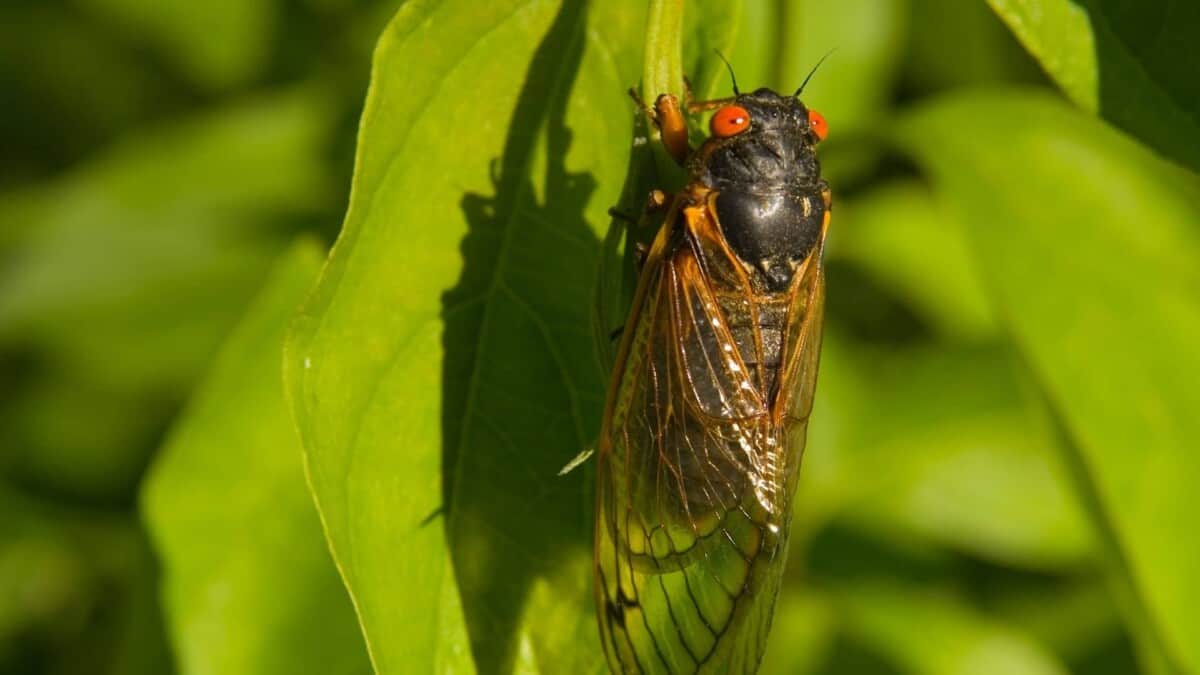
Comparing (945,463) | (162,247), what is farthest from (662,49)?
(162,247)

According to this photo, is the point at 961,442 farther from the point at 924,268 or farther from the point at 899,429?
the point at 924,268

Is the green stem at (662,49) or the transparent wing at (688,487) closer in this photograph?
the green stem at (662,49)

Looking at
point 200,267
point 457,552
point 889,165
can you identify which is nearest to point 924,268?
point 889,165

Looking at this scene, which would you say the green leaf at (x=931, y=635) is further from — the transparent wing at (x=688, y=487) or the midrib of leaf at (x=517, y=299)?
the midrib of leaf at (x=517, y=299)

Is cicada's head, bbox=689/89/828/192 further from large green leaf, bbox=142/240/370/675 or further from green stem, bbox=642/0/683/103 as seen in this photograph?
large green leaf, bbox=142/240/370/675

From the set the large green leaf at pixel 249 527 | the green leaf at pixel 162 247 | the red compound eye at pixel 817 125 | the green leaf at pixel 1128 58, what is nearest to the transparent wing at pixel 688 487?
the red compound eye at pixel 817 125
